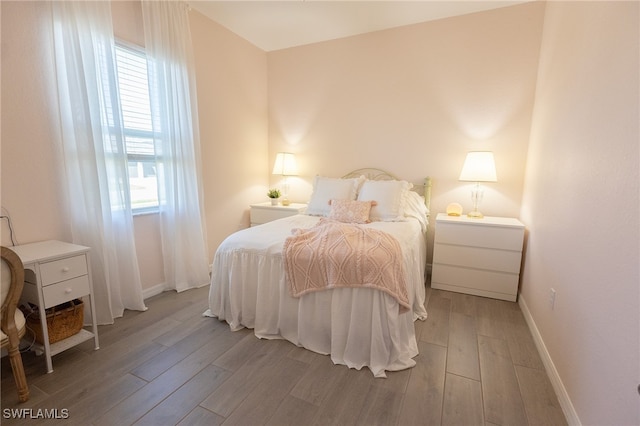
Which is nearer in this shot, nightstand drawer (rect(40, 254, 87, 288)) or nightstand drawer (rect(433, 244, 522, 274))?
nightstand drawer (rect(40, 254, 87, 288))

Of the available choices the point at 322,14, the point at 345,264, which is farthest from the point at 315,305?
the point at 322,14

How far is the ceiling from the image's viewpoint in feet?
9.12

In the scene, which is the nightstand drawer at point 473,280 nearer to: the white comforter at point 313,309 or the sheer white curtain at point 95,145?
the white comforter at point 313,309

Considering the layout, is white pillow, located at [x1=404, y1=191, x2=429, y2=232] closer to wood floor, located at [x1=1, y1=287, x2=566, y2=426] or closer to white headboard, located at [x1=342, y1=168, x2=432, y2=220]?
white headboard, located at [x1=342, y1=168, x2=432, y2=220]

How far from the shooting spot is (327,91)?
3664 millimetres

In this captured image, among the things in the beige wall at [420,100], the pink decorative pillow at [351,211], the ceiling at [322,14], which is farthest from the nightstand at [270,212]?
the ceiling at [322,14]

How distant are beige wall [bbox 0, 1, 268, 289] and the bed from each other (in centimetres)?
109

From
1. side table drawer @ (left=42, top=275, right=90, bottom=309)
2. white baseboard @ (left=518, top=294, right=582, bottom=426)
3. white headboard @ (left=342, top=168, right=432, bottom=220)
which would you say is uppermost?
white headboard @ (left=342, top=168, right=432, bottom=220)

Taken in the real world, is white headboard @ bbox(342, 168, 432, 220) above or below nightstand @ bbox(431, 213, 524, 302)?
above

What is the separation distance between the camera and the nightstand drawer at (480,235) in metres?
2.55

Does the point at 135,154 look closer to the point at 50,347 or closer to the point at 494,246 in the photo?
the point at 50,347

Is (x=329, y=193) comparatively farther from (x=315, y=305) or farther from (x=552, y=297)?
(x=552, y=297)

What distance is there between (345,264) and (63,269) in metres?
1.67

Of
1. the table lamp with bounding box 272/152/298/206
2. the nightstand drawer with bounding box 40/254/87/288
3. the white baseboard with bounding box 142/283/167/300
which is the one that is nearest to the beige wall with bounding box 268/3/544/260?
the table lamp with bounding box 272/152/298/206
